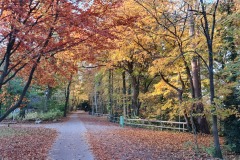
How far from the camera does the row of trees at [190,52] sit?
8.82 meters

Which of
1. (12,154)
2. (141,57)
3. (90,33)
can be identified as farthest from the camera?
(141,57)

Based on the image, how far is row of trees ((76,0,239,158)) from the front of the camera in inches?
347

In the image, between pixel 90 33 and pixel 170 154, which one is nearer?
pixel 90 33

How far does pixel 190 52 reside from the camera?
11.8 metres

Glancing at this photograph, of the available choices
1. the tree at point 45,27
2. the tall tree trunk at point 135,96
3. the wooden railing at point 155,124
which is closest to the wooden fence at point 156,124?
the wooden railing at point 155,124

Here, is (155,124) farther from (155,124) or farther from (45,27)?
(45,27)

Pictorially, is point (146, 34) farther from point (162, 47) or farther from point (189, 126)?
point (189, 126)

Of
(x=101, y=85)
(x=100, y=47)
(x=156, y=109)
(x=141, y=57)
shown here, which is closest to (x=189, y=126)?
(x=156, y=109)

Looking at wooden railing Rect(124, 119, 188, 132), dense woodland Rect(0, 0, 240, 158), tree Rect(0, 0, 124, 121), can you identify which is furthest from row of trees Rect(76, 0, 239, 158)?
tree Rect(0, 0, 124, 121)

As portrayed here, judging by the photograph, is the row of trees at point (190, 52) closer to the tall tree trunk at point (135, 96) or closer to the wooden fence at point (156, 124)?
the tall tree trunk at point (135, 96)

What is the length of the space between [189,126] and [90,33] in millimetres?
11767

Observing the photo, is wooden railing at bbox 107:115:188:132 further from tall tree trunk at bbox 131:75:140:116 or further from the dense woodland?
the dense woodland

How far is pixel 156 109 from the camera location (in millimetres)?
21547

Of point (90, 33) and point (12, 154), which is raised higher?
point (90, 33)
